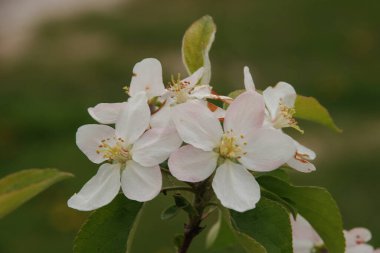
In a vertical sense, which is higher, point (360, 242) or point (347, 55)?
point (360, 242)

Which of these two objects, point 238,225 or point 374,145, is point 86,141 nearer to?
point 238,225

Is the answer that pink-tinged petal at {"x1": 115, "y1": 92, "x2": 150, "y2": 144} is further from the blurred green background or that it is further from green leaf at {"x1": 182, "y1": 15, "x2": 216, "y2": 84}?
the blurred green background

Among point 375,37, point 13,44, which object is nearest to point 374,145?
point 375,37

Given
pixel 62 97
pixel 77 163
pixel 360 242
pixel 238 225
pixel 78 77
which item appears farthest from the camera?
pixel 78 77

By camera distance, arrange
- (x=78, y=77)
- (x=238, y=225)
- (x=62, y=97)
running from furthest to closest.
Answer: (x=78, y=77), (x=62, y=97), (x=238, y=225)

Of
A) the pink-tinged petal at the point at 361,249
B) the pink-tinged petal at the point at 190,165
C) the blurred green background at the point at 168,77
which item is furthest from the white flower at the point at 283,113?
the blurred green background at the point at 168,77

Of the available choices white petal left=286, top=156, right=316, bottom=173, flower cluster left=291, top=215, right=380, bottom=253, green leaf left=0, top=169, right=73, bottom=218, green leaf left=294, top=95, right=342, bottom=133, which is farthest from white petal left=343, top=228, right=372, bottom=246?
green leaf left=0, top=169, right=73, bottom=218
